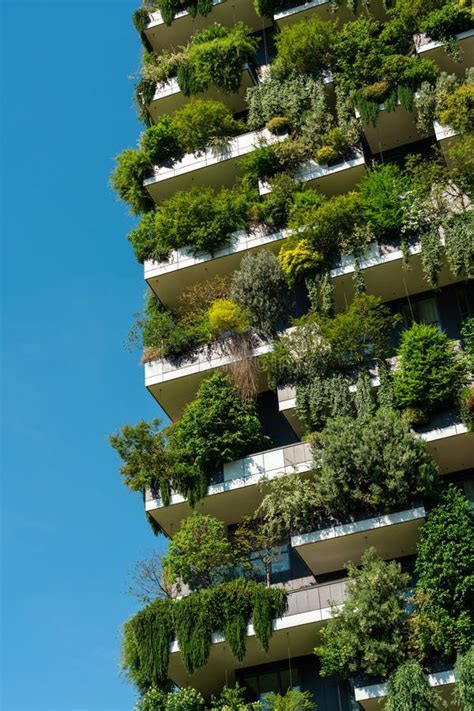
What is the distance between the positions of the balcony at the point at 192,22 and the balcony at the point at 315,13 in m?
1.45

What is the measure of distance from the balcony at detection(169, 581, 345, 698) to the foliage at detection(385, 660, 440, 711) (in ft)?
8.81

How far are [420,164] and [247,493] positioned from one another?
36.1 ft

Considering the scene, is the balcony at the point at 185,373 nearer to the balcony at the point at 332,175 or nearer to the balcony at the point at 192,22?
the balcony at the point at 332,175

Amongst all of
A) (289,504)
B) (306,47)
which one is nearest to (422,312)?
(289,504)

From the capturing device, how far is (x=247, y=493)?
2980 cm

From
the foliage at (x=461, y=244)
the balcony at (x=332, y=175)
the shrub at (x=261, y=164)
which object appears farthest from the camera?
the shrub at (x=261, y=164)

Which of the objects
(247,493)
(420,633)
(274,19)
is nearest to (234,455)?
(247,493)

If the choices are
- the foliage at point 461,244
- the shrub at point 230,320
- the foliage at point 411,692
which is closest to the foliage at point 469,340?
the foliage at point 461,244

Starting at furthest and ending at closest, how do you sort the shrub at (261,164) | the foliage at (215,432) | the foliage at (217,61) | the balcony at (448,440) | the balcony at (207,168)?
1. the foliage at (217,61)
2. the balcony at (207,168)
3. the shrub at (261,164)
4. the foliage at (215,432)
5. the balcony at (448,440)

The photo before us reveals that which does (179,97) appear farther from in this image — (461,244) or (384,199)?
(461,244)

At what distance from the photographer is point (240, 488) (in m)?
29.5

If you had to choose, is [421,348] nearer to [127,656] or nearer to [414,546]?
[414,546]

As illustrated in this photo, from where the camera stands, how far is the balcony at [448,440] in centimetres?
2771

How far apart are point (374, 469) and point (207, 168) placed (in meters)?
13.5
